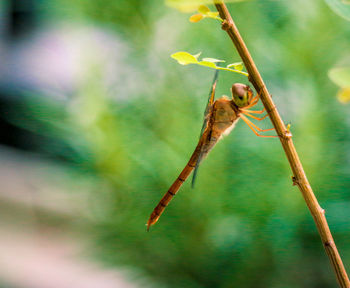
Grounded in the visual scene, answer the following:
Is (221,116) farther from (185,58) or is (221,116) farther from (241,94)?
(185,58)

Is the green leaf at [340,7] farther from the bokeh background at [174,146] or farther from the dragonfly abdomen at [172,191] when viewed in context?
the bokeh background at [174,146]

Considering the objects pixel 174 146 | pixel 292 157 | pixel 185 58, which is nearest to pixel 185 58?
pixel 185 58

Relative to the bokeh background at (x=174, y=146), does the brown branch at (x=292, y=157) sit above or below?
above

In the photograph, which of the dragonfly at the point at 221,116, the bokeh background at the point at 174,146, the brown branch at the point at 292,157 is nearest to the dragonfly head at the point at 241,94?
the dragonfly at the point at 221,116

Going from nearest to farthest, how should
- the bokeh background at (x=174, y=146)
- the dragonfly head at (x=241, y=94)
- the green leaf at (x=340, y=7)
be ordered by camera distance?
the green leaf at (x=340, y=7), the dragonfly head at (x=241, y=94), the bokeh background at (x=174, y=146)

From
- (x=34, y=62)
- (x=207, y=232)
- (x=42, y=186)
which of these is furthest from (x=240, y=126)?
(x=34, y=62)

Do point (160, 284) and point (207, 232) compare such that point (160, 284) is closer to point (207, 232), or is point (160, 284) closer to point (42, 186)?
point (207, 232)
